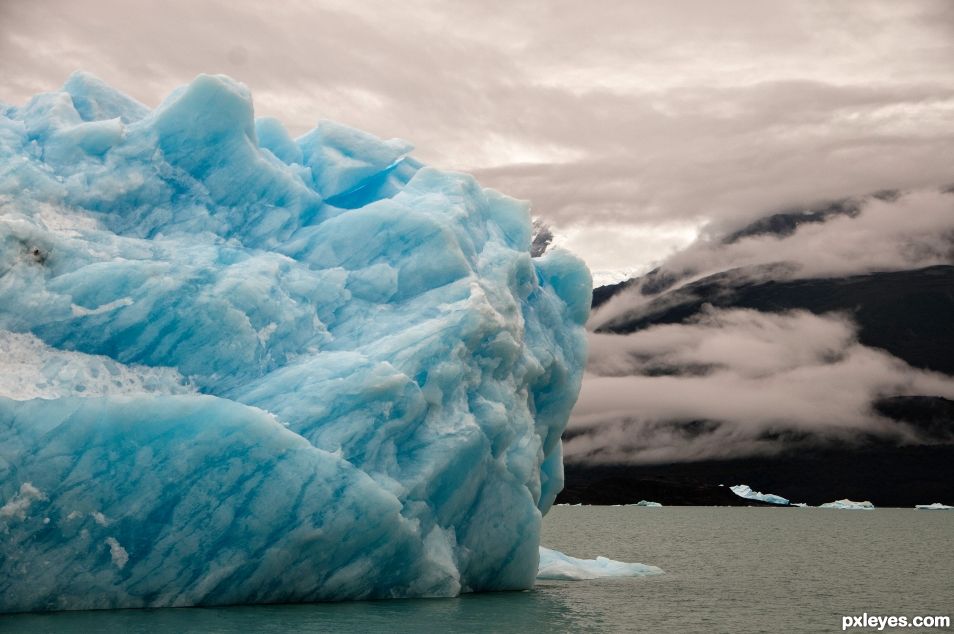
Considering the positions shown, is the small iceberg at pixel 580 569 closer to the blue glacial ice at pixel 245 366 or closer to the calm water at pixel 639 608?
the calm water at pixel 639 608

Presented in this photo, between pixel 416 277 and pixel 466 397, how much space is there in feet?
8.66

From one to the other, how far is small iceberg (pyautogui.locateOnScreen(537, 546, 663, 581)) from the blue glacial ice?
4540mm

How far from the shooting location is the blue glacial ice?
15.2 m

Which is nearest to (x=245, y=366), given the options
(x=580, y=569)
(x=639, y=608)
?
(x=639, y=608)

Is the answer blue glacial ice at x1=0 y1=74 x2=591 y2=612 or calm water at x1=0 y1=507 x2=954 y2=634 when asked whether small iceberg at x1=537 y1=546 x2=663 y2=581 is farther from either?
blue glacial ice at x1=0 y1=74 x2=591 y2=612

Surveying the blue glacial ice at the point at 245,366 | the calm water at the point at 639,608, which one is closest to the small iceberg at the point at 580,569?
the calm water at the point at 639,608

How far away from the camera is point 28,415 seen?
1462cm

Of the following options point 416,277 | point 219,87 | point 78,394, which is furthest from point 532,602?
point 219,87

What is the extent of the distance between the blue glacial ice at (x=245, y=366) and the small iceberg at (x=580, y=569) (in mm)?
4540

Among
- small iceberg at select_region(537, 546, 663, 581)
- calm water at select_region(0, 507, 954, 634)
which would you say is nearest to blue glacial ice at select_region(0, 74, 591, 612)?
calm water at select_region(0, 507, 954, 634)

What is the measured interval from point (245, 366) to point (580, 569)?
13130 mm

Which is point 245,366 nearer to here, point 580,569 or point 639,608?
point 639,608

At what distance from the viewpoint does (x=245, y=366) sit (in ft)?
57.5

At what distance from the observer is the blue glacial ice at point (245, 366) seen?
1516cm
